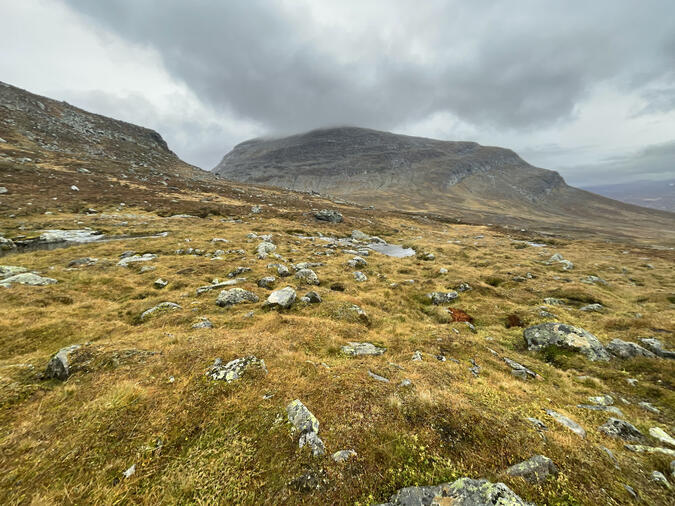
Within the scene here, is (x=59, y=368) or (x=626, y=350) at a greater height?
(x=59, y=368)

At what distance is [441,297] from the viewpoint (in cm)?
1916

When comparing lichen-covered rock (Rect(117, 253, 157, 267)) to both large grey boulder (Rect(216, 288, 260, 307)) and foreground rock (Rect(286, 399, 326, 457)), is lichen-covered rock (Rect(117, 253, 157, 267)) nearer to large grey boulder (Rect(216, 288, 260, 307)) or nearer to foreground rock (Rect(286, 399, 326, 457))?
large grey boulder (Rect(216, 288, 260, 307))

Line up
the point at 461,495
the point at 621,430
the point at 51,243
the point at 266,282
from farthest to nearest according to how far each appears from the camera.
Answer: the point at 51,243, the point at 266,282, the point at 621,430, the point at 461,495

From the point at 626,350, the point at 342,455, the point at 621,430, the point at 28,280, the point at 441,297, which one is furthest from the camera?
the point at 441,297

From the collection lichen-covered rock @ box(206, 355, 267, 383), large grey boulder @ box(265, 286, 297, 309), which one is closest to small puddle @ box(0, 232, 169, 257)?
large grey boulder @ box(265, 286, 297, 309)

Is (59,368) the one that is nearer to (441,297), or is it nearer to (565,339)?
(441,297)

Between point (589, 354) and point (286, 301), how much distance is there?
15046mm

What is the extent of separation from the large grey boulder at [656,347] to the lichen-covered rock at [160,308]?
2368cm

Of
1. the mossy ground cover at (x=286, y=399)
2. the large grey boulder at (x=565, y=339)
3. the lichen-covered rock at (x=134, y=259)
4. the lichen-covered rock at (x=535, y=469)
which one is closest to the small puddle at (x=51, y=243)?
the lichen-covered rock at (x=134, y=259)

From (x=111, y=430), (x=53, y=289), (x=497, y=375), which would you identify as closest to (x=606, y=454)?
(x=497, y=375)

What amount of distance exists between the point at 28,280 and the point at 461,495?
922 inches

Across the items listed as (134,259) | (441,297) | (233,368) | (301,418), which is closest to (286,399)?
(301,418)

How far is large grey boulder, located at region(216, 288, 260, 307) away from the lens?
1430cm

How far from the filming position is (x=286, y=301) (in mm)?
14461
